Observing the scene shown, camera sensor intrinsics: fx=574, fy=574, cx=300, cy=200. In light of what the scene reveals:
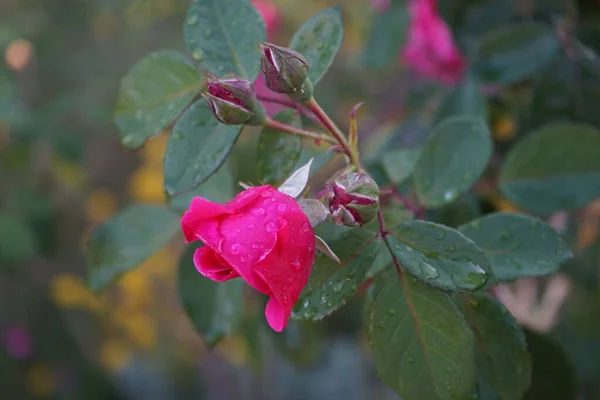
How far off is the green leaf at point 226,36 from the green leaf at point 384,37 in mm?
738

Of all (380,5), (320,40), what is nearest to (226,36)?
(320,40)

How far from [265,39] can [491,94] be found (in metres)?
0.67

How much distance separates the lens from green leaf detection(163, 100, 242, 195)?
520mm

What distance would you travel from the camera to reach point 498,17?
94cm

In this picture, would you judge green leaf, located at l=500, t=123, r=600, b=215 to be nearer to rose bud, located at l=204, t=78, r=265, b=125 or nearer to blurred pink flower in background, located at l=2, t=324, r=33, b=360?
rose bud, located at l=204, t=78, r=265, b=125

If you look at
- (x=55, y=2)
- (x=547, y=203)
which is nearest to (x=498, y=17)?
(x=547, y=203)

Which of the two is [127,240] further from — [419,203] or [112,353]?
[112,353]

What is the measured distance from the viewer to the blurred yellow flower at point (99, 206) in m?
2.47

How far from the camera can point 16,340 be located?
2.19 metres

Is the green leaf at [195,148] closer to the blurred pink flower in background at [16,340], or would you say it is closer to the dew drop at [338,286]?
the dew drop at [338,286]

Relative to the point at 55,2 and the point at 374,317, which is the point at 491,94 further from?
the point at 55,2

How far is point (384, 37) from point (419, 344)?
3.06ft

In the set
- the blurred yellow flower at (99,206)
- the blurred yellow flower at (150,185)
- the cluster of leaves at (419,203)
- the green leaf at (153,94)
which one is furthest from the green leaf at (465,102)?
the blurred yellow flower at (99,206)

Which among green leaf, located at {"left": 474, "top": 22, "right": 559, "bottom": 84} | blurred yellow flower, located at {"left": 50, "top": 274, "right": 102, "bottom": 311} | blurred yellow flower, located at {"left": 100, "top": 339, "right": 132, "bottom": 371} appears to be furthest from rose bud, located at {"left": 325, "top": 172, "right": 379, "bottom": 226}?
blurred yellow flower, located at {"left": 100, "top": 339, "right": 132, "bottom": 371}
